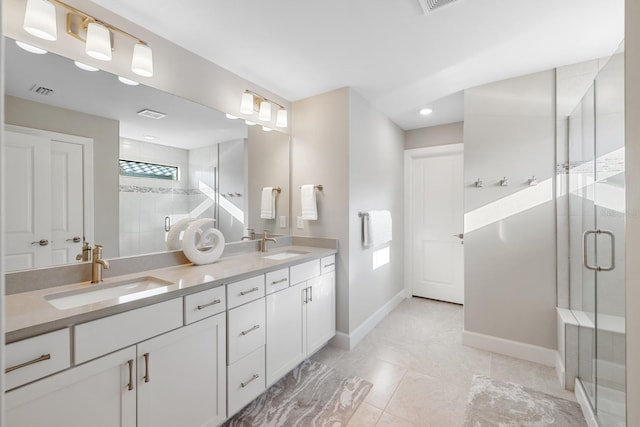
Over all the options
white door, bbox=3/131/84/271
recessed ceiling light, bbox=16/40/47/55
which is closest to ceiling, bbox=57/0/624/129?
recessed ceiling light, bbox=16/40/47/55

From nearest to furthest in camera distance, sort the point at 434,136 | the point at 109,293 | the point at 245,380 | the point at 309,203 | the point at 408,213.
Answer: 1. the point at 109,293
2. the point at 245,380
3. the point at 309,203
4. the point at 434,136
5. the point at 408,213

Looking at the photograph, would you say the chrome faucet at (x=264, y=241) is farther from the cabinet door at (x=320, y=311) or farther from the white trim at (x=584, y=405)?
the white trim at (x=584, y=405)

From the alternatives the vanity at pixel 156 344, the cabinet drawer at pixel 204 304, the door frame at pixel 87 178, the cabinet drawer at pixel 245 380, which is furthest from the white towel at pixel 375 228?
the door frame at pixel 87 178

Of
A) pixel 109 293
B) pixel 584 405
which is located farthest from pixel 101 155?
pixel 584 405

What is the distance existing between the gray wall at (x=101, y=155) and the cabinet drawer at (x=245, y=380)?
3.17 feet

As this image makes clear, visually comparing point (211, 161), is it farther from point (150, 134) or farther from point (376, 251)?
point (376, 251)

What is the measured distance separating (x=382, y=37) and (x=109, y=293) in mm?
2197

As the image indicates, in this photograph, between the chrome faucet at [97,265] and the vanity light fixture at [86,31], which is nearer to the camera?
the vanity light fixture at [86,31]

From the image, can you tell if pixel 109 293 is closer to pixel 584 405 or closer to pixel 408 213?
pixel 584 405

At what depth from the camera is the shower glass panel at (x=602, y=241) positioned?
1.39m

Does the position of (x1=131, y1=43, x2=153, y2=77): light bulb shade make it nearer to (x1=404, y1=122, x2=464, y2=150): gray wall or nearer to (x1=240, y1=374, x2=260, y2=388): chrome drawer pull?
(x1=240, y1=374, x2=260, y2=388): chrome drawer pull

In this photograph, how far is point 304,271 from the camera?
2201mm

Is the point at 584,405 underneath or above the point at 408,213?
underneath

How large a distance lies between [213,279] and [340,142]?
1622 millimetres
